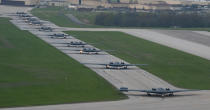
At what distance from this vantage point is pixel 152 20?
609 feet

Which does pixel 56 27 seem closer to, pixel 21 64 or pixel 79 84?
pixel 21 64

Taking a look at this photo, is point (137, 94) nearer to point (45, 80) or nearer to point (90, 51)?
point (45, 80)

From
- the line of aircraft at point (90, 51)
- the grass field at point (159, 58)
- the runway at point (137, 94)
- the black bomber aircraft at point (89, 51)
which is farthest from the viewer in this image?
the black bomber aircraft at point (89, 51)

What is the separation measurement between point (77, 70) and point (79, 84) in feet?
39.8

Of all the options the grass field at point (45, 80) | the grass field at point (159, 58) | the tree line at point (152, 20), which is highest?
the grass field at point (45, 80)

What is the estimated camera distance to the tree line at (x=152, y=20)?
184375mm

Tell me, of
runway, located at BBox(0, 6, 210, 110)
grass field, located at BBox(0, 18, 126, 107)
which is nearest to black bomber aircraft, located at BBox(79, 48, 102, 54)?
runway, located at BBox(0, 6, 210, 110)

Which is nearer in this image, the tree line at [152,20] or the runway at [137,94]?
the runway at [137,94]

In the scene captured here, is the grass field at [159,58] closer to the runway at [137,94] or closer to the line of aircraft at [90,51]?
the runway at [137,94]

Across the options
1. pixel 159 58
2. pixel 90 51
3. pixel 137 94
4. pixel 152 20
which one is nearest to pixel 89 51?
pixel 90 51

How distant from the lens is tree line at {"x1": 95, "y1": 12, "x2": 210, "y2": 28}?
7259 inches

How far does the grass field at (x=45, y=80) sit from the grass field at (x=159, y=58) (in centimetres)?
1174

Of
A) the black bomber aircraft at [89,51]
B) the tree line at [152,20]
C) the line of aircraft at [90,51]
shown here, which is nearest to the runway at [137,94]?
the line of aircraft at [90,51]

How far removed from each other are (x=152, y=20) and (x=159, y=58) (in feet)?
262
